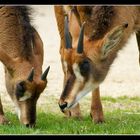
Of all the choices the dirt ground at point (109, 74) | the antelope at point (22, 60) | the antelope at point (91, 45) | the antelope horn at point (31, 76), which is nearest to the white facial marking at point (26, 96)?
the antelope at point (22, 60)

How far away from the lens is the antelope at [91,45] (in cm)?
1066

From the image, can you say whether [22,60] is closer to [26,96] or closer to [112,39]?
[26,96]

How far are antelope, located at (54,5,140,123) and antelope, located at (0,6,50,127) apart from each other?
1.69ft

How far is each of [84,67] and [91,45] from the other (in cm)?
38

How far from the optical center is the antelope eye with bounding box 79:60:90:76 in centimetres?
1078

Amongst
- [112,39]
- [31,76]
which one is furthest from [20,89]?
[112,39]

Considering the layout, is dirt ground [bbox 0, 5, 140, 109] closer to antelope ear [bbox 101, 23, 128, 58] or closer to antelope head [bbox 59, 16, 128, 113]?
antelope head [bbox 59, 16, 128, 113]

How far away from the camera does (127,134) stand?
10.4 meters

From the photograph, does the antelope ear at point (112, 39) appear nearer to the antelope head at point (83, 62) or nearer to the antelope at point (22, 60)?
the antelope head at point (83, 62)

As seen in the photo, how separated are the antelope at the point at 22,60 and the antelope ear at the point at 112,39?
0.95 meters

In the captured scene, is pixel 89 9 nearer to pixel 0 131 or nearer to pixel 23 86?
pixel 23 86

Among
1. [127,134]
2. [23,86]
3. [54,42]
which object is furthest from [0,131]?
[54,42]

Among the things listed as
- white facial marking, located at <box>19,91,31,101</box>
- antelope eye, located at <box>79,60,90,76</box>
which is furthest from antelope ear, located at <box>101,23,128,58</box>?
white facial marking, located at <box>19,91,31,101</box>

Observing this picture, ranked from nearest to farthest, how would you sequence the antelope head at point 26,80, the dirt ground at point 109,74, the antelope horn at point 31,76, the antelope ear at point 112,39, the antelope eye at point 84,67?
the antelope ear at point 112,39
the antelope eye at point 84,67
the antelope horn at point 31,76
the antelope head at point 26,80
the dirt ground at point 109,74
